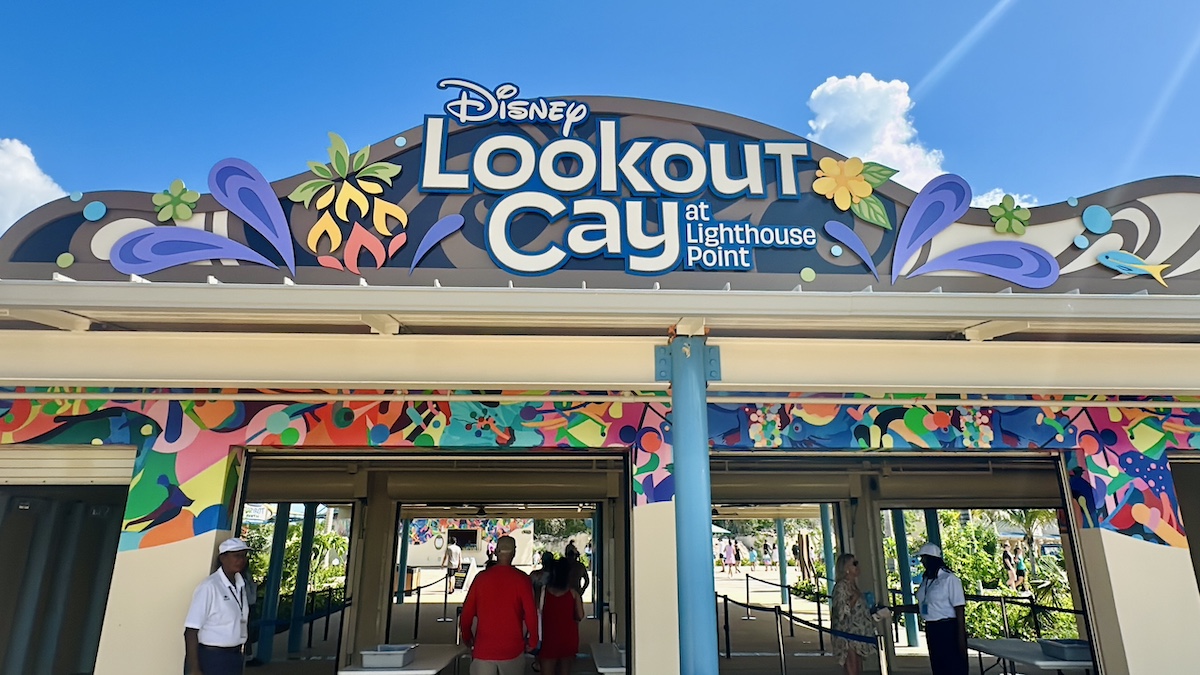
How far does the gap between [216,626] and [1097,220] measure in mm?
6861

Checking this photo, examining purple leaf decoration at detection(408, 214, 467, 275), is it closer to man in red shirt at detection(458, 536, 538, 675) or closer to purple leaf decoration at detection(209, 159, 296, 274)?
purple leaf decoration at detection(209, 159, 296, 274)

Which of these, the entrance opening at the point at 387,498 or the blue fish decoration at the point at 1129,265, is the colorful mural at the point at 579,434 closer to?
the blue fish decoration at the point at 1129,265

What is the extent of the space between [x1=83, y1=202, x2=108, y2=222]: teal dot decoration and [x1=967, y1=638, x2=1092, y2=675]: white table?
7753mm

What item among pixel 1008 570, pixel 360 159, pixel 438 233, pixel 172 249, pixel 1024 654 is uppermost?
pixel 360 159

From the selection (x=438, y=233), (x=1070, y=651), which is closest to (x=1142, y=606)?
(x=1070, y=651)

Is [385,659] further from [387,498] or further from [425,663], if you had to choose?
[387,498]

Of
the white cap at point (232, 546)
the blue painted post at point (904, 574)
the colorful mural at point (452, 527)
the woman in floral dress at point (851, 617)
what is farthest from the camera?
the colorful mural at point (452, 527)

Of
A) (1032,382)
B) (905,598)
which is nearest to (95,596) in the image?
(1032,382)

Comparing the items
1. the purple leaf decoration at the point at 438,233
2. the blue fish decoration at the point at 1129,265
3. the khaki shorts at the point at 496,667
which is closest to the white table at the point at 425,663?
the khaki shorts at the point at 496,667

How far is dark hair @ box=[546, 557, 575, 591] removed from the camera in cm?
671

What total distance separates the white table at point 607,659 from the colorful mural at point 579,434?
1.36m

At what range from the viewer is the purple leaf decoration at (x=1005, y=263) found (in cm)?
543

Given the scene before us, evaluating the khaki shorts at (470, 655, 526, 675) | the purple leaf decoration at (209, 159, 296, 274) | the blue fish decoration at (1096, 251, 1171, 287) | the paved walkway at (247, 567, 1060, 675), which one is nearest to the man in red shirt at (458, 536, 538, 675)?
the khaki shorts at (470, 655, 526, 675)

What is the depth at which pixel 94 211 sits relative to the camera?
5188 mm
